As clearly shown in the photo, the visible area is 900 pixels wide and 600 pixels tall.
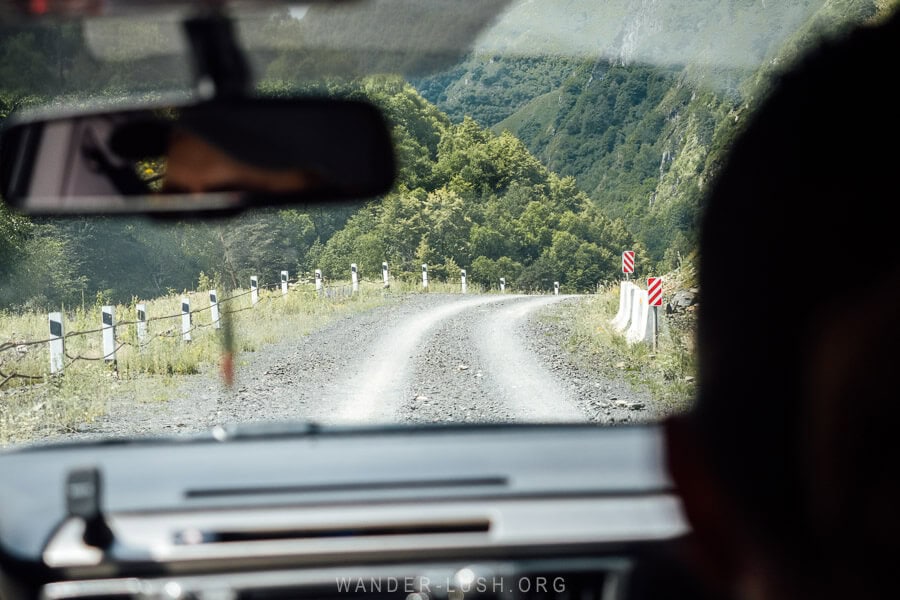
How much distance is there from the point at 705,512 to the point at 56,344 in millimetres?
4543

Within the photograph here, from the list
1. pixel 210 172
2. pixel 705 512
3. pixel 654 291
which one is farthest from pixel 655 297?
pixel 705 512

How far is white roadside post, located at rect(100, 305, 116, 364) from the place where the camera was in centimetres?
510

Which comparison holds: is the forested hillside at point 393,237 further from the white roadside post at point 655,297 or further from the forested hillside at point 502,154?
the white roadside post at point 655,297

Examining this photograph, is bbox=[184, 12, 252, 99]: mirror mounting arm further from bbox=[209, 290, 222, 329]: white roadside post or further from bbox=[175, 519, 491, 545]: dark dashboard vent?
bbox=[209, 290, 222, 329]: white roadside post

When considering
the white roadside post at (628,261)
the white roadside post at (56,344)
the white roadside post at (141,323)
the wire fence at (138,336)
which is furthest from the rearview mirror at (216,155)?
the white roadside post at (56,344)

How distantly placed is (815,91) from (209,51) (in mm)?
1750

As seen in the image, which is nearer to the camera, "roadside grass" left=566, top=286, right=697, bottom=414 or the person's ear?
the person's ear

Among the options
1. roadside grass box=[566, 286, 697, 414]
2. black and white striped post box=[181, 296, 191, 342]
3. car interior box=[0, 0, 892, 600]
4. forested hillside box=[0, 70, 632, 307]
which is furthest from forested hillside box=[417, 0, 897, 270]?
Answer: black and white striped post box=[181, 296, 191, 342]

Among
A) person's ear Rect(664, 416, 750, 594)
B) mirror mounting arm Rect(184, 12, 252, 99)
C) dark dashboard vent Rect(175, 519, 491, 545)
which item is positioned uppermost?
mirror mounting arm Rect(184, 12, 252, 99)

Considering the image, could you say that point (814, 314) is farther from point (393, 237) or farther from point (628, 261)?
point (393, 237)

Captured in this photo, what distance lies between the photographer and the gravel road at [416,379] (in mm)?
5406

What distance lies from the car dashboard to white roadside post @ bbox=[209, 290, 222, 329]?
134cm

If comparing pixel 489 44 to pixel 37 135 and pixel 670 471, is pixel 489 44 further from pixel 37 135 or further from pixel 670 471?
pixel 670 471

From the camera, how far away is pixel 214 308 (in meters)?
4.78
